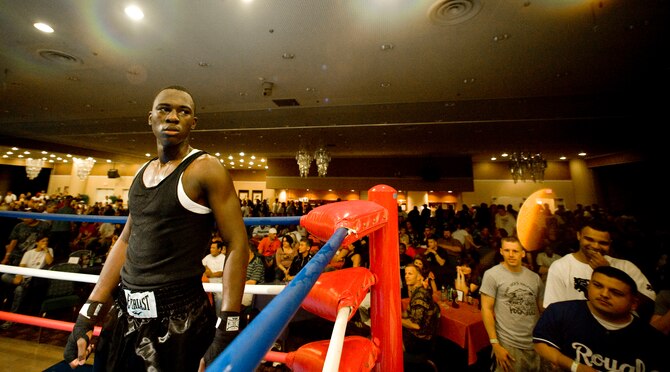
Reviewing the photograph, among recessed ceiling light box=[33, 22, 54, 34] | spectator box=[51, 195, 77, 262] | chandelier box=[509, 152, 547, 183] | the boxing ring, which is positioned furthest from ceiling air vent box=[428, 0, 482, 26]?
chandelier box=[509, 152, 547, 183]

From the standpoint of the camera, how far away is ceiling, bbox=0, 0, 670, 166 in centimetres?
327

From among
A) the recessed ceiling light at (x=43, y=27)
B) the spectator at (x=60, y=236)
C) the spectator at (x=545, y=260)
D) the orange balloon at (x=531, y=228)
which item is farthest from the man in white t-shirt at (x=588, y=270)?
the spectator at (x=60, y=236)

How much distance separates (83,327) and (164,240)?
1.41 feet

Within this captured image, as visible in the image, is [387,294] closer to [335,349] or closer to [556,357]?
[335,349]

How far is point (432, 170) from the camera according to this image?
11.4 meters

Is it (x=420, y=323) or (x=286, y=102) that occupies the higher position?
(x=286, y=102)

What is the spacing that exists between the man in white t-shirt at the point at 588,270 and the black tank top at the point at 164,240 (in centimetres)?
270

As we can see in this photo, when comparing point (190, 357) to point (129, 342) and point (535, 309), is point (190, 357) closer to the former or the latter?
point (129, 342)

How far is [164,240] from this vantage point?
0.92 m

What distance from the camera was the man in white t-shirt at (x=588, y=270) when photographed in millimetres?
2078

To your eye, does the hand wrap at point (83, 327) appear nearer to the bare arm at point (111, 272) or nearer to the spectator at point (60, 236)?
the bare arm at point (111, 272)

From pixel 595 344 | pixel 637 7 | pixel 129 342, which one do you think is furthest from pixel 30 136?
pixel 637 7

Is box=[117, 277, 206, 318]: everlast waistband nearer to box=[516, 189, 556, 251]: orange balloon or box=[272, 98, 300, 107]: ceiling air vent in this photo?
box=[272, 98, 300, 107]: ceiling air vent

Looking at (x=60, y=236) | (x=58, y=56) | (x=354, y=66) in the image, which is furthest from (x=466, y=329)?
(x=60, y=236)
